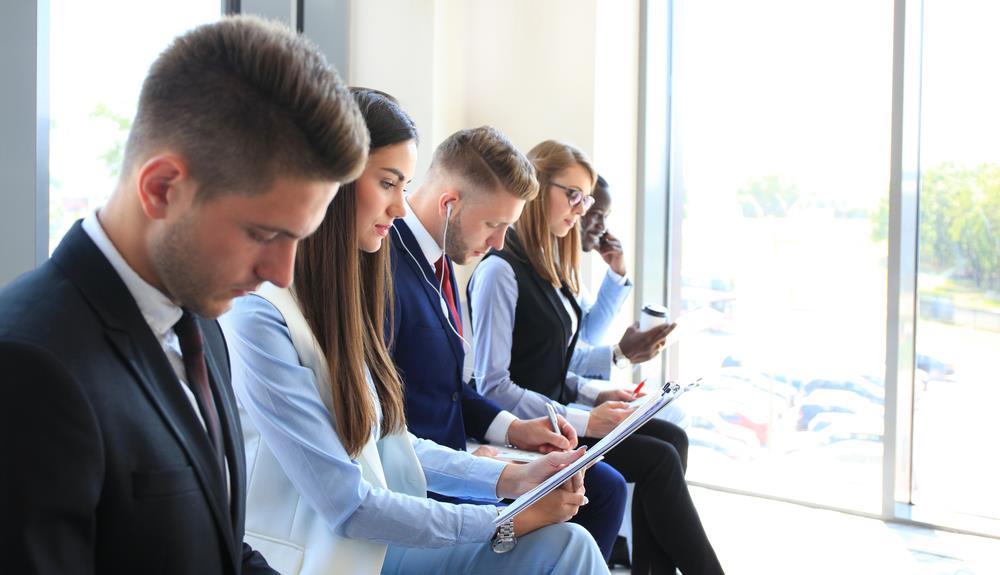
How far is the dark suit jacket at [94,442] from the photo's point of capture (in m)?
0.80

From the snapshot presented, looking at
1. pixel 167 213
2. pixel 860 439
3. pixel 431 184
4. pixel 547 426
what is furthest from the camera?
pixel 860 439

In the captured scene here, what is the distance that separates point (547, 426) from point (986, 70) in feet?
7.91

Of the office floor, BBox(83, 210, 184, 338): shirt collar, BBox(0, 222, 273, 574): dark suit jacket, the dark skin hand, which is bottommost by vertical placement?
the office floor

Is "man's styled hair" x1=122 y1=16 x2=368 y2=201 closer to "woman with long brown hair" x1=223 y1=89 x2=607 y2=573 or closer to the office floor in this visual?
"woman with long brown hair" x1=223 y1=89 x2=607 y2=573

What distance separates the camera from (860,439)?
12.2 ft

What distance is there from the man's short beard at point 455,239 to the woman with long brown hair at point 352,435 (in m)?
0.51

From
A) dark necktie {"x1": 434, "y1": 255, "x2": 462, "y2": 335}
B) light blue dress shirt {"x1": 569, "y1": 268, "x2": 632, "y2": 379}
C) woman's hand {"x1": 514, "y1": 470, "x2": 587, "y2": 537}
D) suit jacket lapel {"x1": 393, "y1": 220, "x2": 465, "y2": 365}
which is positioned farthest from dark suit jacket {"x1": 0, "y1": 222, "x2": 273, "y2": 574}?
light blue dress shirt {"x1": 569, "y1": 268, "x2": 632, "y2": 379}

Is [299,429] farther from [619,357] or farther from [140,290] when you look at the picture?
[619,357]

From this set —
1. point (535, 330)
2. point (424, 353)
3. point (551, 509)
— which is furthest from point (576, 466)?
point (535, 330)

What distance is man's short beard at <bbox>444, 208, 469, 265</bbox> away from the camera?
228 cm

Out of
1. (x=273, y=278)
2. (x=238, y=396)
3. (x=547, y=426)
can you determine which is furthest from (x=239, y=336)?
(x=547, y=426)

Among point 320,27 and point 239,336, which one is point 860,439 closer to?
point 320,27

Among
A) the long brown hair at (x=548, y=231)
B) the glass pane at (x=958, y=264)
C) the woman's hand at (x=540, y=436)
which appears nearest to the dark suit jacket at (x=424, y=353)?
the woman's hand at (x=540, y=436)

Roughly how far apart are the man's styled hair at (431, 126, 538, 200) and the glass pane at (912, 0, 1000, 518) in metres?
2.00
